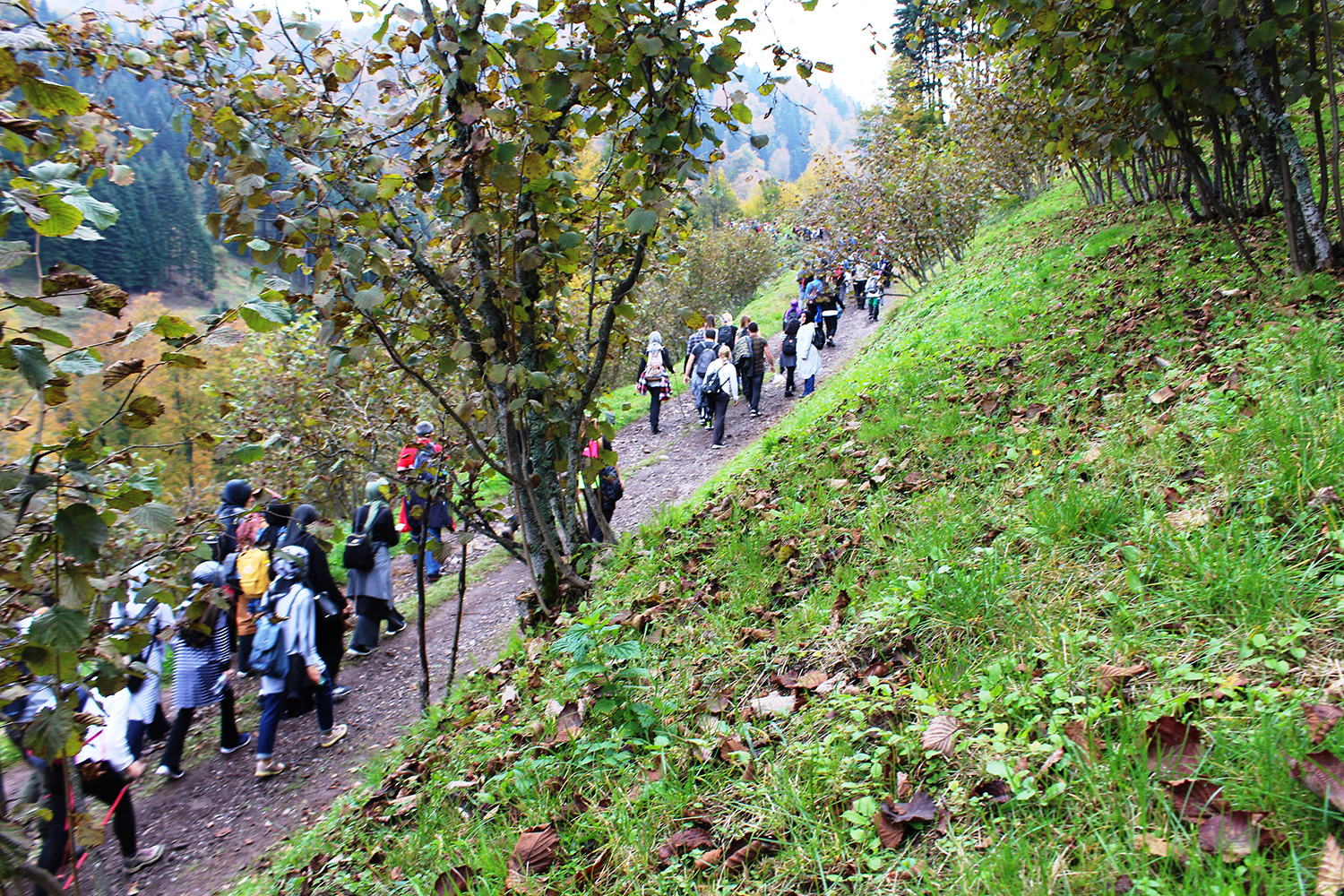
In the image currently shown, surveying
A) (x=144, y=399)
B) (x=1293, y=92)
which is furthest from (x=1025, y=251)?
(x=144, y=399)

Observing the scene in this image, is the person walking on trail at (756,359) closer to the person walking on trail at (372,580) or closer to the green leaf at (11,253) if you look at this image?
the person walking on trail at (372,580)

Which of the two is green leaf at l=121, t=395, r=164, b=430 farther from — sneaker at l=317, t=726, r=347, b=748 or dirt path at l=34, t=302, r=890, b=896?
sneaker at l=317, t=726, r=347, b=748

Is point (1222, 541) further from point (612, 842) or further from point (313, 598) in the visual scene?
point (313, 598)

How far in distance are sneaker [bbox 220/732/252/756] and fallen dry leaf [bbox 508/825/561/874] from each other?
559 centimetres

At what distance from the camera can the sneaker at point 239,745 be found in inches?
263

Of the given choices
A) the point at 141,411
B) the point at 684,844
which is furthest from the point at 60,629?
the point at 684,844

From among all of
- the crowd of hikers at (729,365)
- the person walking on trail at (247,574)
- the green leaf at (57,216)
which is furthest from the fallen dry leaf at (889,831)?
the crowd of hikers at (729,365)

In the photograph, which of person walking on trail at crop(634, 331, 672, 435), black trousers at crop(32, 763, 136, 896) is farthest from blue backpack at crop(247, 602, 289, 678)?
Result: person walking on trail at crop(634, 331, 672, 435)

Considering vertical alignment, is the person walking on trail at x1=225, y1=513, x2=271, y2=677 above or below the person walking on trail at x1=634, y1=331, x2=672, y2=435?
below

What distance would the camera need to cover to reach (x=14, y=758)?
6164 mm

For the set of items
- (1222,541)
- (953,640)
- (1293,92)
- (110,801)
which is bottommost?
(110,801)

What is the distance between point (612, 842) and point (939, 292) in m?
14.6

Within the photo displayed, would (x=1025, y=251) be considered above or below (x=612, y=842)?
above

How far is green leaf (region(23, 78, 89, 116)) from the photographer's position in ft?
5.53
